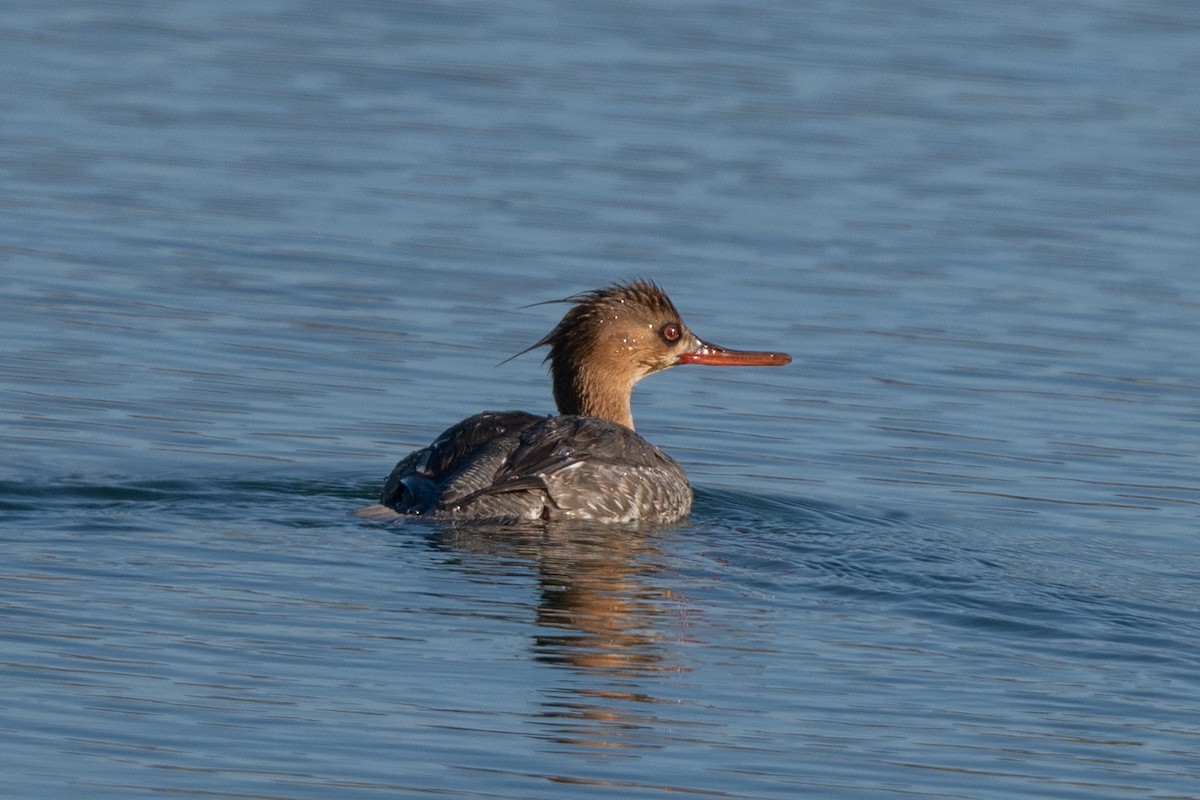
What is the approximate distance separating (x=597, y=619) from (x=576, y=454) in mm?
1994

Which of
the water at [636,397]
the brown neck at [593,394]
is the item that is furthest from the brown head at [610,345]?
the water at [636,397]

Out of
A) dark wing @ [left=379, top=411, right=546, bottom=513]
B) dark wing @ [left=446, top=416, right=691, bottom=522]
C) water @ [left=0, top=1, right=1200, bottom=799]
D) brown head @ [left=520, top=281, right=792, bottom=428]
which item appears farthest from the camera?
brown head @ [left=520, top=281, right=792, bottom=428]

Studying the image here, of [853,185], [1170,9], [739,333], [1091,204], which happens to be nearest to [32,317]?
[739,333]

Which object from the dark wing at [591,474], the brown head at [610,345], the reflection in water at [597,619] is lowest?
the reflection in water at [597,619]

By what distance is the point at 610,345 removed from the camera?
11.9 metres

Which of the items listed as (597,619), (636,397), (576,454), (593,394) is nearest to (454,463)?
(576,454)

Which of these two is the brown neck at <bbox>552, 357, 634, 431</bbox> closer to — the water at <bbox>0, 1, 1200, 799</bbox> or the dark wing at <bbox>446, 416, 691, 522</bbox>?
the water at <bbox>0, 1, 1200, 799</bbox>

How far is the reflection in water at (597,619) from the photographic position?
758 centimetres

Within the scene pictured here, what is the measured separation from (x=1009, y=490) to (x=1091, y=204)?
6.36m

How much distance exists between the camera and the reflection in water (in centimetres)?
758

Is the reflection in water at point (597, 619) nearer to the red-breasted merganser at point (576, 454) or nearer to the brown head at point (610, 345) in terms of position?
the red-breasted merganser at point (576, 454)

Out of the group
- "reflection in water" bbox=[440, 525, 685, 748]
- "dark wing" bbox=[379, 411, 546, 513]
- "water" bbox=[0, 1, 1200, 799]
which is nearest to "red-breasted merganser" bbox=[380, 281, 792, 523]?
"dark wing" bbox=[379, 411, 546, 513]

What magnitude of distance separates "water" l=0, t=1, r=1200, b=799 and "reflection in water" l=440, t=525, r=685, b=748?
0.03 m

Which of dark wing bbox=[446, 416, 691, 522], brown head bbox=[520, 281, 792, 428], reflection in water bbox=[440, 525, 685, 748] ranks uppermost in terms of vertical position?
brown head bbox=[520, 281, 792, 428]
